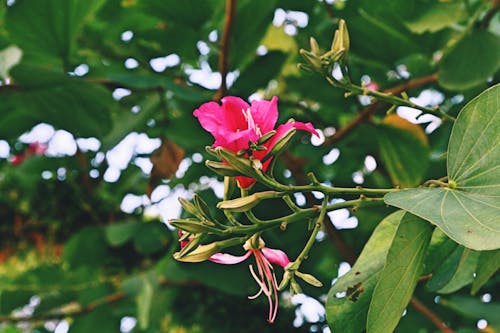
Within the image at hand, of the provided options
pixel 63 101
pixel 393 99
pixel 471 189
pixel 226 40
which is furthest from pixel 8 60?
pixel 471 189

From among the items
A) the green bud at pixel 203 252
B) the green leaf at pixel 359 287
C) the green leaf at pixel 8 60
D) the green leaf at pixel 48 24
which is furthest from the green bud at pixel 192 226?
the green leaf at pixel 48 24

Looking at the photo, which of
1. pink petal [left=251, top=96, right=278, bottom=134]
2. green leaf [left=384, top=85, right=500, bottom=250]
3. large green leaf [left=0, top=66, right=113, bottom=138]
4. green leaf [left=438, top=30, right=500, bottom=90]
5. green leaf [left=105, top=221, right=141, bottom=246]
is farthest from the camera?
green leaf [left=105, top=221, right=141, bottom=246]

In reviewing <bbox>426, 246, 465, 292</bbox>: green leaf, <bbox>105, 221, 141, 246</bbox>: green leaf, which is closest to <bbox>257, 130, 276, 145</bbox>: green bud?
<bbox>426, 246, 465, 292</bbox>: green leaf

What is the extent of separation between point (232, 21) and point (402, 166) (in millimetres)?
353

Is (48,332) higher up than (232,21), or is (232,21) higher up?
(232,21)

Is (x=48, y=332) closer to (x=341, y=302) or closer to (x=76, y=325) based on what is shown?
(x=76, y=325)

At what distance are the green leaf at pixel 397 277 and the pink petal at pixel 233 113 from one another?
6.2 inches

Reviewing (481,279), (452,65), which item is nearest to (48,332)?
(452,65)

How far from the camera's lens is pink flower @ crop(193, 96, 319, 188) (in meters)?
0.57

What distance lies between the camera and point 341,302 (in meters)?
0.61

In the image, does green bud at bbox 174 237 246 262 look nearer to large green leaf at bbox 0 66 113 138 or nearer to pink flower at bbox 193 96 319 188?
pink flower at bbox 193 96 319 188

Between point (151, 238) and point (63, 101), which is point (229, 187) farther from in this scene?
point (151, 238)

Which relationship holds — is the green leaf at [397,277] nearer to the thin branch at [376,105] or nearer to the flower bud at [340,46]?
the flower bud at [340,46]

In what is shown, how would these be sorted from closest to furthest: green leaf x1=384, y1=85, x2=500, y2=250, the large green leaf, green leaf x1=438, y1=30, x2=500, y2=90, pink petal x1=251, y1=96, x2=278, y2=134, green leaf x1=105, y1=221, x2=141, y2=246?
1. green leaf x1=384, y1=85, x2=500, y2=250
2. pink petal x1=251, y1=96, x2=278, y2=134
3. green leaf x1=438, y1=30, x2=500, y2=90
4. the large green leaf
5. green leaf x1=105, y1=221, x2=141, y2=246
